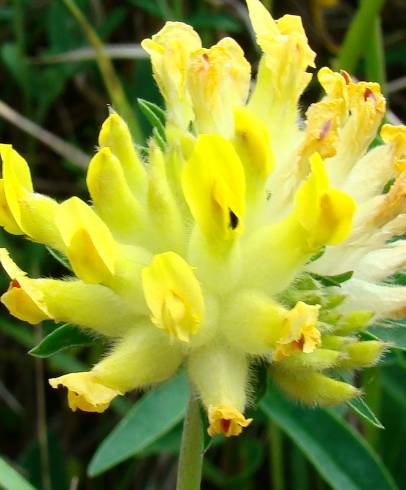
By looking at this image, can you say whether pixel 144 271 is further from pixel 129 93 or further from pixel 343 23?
pixel 343 23

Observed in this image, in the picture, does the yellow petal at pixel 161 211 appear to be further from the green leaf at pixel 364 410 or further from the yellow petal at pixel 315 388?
the green leaf at pixel 364 410

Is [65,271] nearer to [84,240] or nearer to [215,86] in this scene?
[215,86]

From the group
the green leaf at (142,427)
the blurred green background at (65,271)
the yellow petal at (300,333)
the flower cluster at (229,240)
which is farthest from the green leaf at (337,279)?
the green leaf at (142,427)

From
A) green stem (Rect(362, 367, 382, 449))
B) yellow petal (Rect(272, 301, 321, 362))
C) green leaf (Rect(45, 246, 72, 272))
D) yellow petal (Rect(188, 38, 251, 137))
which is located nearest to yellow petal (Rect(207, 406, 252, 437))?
yellow petal (Rect(272, 301, 321, 362))

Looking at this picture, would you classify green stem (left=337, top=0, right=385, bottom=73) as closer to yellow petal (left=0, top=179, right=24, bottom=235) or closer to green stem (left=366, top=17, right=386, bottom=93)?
green stem (left=366, top=17, right=386, bottom=93)

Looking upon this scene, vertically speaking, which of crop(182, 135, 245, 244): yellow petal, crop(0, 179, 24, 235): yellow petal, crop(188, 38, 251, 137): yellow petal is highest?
crop(188, 38, 251, 137): yellow petal

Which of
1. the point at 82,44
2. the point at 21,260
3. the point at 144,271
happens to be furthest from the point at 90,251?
the point at 82,44

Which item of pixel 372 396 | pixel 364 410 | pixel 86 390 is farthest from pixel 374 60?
pixel 86 390
